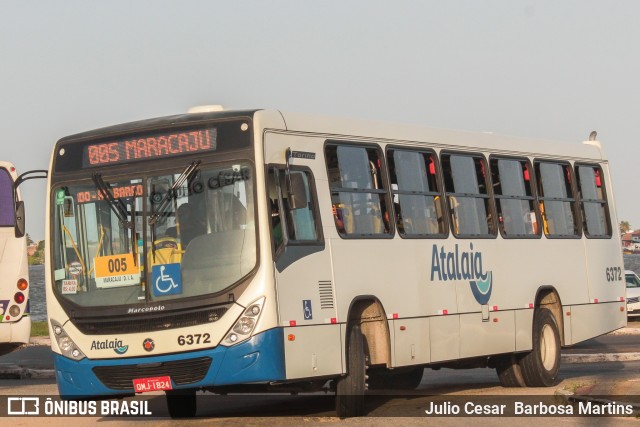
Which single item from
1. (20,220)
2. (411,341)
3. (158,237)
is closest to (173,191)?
(158,237)

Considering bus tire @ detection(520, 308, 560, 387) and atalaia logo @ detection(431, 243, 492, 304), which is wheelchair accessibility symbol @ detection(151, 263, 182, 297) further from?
bus tire @ detection(520, 308, 560, 387)

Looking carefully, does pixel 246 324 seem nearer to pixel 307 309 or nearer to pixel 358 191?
pixel 307 309

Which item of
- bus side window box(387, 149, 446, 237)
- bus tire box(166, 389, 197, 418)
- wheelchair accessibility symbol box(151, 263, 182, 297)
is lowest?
bus tire box(166, 389, 197, 418)

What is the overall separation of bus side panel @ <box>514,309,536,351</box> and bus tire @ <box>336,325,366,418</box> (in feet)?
14.4

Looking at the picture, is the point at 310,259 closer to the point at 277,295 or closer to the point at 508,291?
the point at 277,295

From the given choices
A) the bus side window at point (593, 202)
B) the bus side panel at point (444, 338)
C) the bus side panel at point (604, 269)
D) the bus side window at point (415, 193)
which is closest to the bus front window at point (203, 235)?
the bus side window at point (415, 193)

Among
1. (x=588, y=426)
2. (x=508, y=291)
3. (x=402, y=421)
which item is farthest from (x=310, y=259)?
(x=508, y=291)

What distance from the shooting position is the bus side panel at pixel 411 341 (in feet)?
52.5

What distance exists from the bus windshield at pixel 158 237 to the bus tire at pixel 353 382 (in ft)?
6.20

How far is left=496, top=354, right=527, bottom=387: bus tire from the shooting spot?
65.1 ft

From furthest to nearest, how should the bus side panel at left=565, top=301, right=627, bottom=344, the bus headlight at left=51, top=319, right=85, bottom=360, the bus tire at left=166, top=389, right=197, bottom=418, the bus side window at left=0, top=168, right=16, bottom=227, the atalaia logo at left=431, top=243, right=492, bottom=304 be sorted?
the bus side window at left=0, top=168, right=16, bottom=227 → the bus side panel at left=565, top=301, right=627, bottom=344 → the atalaia logo at left=431, top=243, right=492, bottom=304 → the bus tire at left=166, top=389, right=197, bottom=418 → the bus headlight at left=51, top=319, right=85, bottom=360

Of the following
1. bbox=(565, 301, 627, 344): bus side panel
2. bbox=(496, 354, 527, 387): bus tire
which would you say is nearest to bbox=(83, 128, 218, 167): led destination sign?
bbox=(496, 354, 527, 387): bus tire

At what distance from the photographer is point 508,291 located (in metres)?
19.0

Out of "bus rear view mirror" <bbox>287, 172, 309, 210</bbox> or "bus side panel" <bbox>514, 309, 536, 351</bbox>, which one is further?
"bus side panel" <bbox>514, 309, 536, 351</bbox>
